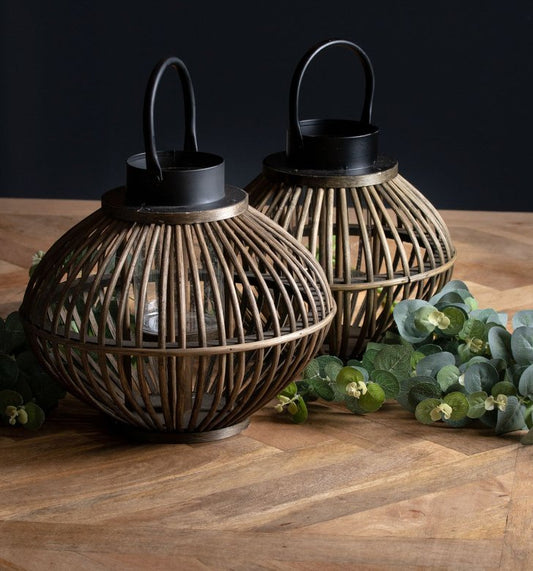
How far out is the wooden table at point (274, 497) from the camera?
113 cm

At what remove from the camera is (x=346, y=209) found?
1.51 meters

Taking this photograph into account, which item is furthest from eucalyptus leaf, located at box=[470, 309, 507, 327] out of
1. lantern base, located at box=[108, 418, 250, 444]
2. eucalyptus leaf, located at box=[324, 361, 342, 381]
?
lantern base, located at box=[108, 418, 250, 444]

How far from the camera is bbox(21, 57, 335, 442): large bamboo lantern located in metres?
1.22

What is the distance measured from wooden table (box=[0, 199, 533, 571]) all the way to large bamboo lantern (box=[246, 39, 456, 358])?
0.15 m

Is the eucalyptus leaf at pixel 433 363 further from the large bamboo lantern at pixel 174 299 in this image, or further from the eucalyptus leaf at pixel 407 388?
the large bamboo lantern at pixel 174 299

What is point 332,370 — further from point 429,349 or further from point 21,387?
point 21,387

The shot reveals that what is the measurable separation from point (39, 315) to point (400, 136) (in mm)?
1630

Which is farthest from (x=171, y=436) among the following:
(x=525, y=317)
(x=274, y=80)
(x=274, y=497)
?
(x=274, y=80)

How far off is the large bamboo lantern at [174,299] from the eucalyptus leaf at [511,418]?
9.8 inches

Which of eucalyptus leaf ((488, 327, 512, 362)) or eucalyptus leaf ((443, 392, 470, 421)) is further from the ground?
eucalyptus leaf ((488, 327, 512, 362))

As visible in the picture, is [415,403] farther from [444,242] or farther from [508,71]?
[508,71]

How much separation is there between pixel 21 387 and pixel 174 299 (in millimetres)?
300

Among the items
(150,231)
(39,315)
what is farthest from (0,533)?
(150,231)

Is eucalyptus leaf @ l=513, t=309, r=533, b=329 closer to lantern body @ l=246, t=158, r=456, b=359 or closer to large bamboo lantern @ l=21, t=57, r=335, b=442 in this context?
lantern body @ l=246, t=158, r=456, b=359
